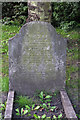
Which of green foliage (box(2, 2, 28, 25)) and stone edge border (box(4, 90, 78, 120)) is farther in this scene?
green foliage (box(2, 2, 28, 25))

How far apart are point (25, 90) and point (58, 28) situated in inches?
212

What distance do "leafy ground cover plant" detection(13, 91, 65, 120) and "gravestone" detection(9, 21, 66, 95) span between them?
31cm

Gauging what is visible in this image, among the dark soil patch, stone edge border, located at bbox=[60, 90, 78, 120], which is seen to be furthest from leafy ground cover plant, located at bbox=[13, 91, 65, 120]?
stone edge border, located at bbox=[60, 90, 78, 120]

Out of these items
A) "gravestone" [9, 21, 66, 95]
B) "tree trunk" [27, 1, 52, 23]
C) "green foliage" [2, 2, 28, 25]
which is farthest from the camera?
"green foliage" [2, 2, 28, 25]

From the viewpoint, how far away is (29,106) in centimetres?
358

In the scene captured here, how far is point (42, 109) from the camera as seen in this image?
349 cm

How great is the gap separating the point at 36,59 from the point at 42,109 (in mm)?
1006

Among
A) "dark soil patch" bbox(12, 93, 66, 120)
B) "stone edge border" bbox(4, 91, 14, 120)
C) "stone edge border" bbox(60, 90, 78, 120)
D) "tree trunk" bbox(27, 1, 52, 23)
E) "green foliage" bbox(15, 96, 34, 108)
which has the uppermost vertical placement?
"tree trunk" bbox(27, 1, 52, 23)

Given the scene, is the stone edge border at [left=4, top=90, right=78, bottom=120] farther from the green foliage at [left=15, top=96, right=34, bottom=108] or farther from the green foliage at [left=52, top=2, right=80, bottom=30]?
the green foliage at [left=52, top=2, right=80, bottom=30]

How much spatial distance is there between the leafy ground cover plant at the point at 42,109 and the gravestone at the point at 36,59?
306 millimetres

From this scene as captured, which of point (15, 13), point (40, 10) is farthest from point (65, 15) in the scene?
point (40, 10)

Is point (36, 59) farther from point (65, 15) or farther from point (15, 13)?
point (15, 13)

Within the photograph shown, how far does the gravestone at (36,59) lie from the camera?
145 inches

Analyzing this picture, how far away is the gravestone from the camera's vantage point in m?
3.70
